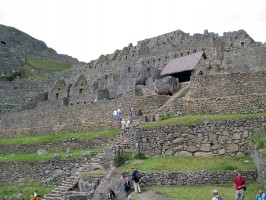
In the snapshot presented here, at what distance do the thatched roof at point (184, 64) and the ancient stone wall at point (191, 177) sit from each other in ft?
49.4

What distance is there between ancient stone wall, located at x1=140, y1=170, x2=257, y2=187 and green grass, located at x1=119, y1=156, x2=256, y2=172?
373 millimetres

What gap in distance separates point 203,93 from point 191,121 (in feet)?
16.2

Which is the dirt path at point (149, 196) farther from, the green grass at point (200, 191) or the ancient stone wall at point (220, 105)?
the ancient stone wall at point (220, 105)

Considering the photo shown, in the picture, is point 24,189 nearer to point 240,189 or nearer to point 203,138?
point 203,138

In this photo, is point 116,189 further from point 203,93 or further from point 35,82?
point 35,82

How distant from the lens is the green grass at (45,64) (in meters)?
71.8

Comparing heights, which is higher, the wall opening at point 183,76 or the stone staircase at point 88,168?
the wall opening at point 183,76

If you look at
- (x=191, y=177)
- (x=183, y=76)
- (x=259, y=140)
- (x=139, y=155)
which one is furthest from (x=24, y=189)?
(x=259, y=140)

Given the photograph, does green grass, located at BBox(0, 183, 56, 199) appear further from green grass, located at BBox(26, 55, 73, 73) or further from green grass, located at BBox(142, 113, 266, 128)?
green grass, located at BBox(26, 55, 73, 73)

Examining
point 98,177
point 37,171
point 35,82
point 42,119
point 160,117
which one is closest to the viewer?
point 98,177

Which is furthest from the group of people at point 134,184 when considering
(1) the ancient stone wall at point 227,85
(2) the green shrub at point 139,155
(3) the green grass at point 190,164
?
(1) the ancient stone wall at point 227,85

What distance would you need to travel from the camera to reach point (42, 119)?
36.5 m

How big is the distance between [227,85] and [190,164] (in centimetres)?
796

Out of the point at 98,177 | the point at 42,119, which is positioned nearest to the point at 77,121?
the point at 42,119
